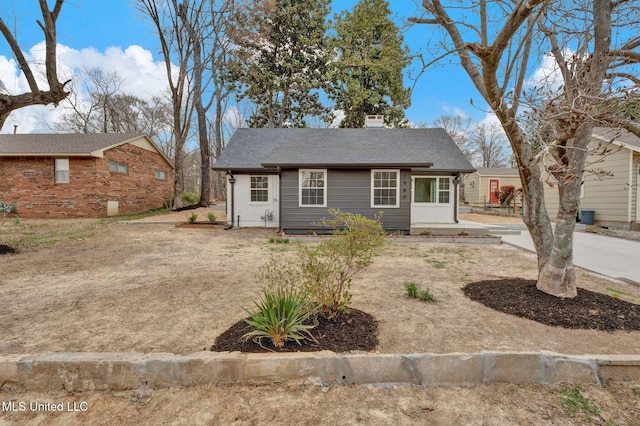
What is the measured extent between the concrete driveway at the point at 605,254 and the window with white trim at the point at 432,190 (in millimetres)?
2732

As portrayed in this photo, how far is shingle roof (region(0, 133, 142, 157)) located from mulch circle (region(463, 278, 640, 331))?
16.8 m

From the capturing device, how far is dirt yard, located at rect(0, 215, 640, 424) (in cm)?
194

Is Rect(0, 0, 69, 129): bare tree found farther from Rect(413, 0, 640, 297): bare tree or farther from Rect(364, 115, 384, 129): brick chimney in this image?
Rect(364, 115, 384, 129): brick chimney

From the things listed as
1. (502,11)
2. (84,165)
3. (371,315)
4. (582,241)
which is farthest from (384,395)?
(84,165)

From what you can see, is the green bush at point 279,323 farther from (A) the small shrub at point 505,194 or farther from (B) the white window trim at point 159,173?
(A) the small shrub at point 505,194

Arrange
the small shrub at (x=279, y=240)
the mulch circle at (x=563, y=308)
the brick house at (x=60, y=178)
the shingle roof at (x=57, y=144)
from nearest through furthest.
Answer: the mulch circle at (x=563, y=308) < the small shrub at (x=279, y=240) < the shingle roof at (x=57, y=144) < the brick house at (x=60, y=178)

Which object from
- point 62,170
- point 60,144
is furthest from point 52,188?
point 60,144

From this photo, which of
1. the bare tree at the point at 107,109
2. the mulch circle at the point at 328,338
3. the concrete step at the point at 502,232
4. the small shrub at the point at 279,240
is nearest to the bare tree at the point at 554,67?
the mulch circle at the point at 328,338

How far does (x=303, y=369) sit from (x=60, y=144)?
62.2ft

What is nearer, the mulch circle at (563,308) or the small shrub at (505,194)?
the mulch circle at (563,308)

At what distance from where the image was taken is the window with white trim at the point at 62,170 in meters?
13.9

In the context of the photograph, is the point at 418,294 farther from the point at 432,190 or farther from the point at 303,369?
the point at 432,190

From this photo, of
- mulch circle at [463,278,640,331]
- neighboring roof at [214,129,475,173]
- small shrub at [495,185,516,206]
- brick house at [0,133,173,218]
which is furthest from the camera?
small shrub at [495,185,516,206]

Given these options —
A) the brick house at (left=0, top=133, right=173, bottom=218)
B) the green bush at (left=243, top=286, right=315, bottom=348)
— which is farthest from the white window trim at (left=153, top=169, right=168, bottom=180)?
the green bush at (left=243, top=286, right=315, bottom=348)
